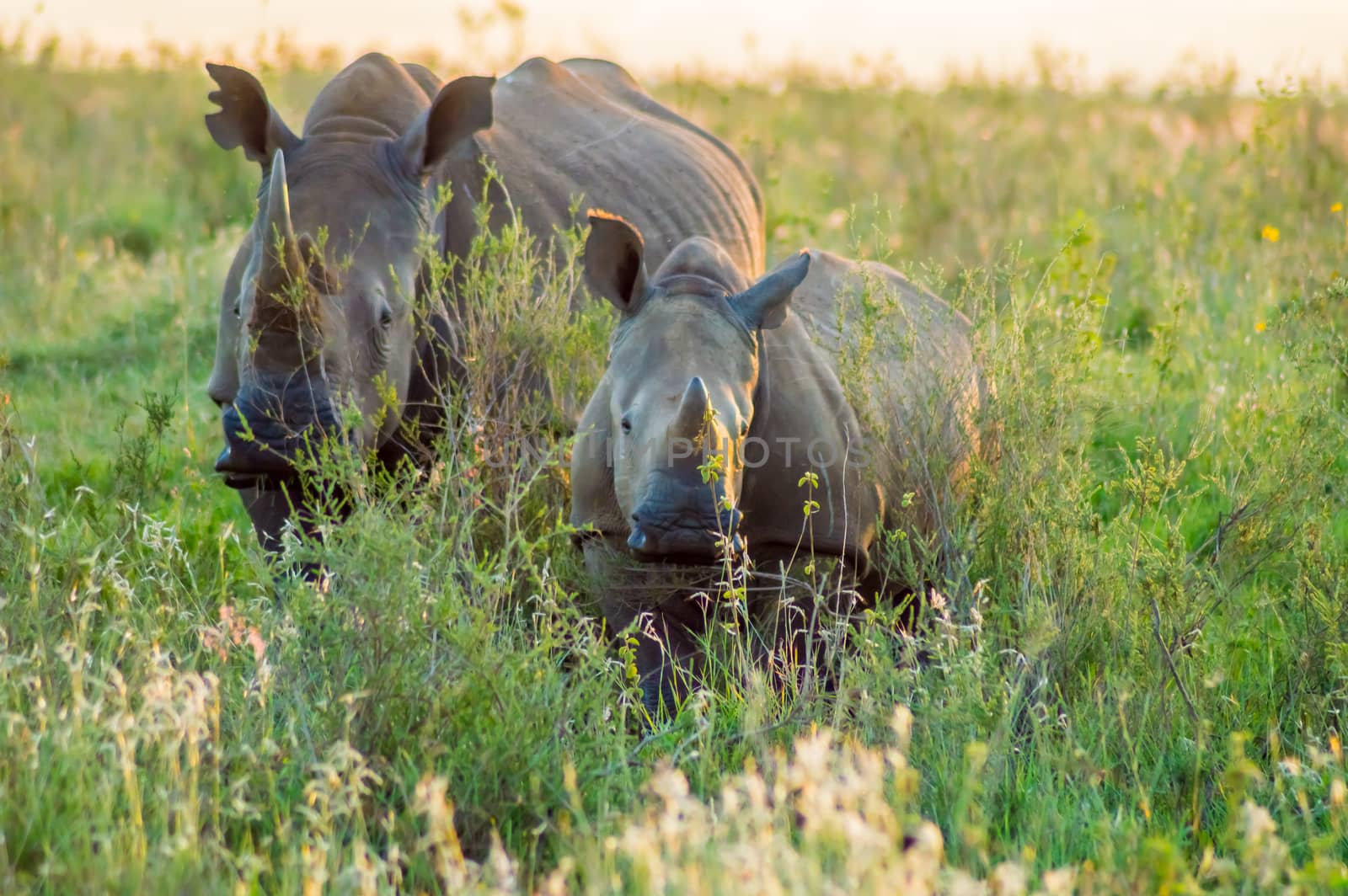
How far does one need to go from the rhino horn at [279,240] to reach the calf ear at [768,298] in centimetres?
140

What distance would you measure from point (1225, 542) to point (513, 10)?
7908 millimetres

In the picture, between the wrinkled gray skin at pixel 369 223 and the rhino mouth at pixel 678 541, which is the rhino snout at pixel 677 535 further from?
the wrinkled gray skin at pixel 369 223

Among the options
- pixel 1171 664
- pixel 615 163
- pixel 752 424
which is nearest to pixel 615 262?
pixel 752 424

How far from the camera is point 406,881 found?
3434 mm

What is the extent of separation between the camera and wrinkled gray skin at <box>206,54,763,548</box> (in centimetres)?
517

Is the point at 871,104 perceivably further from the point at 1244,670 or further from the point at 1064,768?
the point at 1064,768

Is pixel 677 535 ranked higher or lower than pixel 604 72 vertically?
lower

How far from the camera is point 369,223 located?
5.68m

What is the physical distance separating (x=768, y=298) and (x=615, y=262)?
1.63 feet

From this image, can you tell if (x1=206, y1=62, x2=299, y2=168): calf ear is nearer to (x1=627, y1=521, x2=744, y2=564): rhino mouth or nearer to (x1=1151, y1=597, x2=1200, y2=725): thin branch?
(x1=627, y1=521, x2=744, y2=564): rhino mouth

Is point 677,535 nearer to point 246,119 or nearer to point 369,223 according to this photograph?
point 369,223

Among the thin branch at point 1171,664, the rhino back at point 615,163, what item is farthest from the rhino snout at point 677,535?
the rhino back at point 615,163

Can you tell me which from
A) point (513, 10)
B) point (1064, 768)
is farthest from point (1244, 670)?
point (513, 10)

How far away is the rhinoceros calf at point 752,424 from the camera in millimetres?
4836
